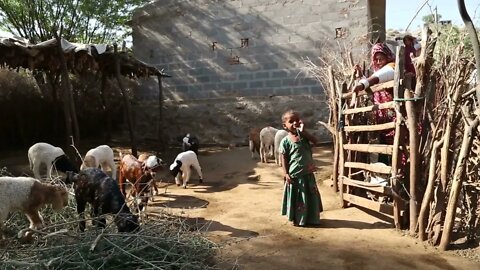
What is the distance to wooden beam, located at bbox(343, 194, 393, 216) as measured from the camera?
497 centimetres

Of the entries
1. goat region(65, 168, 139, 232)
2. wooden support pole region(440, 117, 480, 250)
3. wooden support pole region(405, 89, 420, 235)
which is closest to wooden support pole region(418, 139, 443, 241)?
wooden support pole region(405, 89, 420, 235)

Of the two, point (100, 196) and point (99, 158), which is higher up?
point (99, 158)

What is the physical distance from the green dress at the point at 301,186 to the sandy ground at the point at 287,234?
0.52 ft

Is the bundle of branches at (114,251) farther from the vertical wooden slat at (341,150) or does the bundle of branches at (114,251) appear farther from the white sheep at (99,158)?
the white sheep at (99,158)

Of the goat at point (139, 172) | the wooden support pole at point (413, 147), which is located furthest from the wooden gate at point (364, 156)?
the goat at point (139, 172)

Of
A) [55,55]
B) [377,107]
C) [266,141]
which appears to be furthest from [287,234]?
[55,55]

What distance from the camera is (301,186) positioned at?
512cm

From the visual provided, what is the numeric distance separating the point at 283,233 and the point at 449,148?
195cm

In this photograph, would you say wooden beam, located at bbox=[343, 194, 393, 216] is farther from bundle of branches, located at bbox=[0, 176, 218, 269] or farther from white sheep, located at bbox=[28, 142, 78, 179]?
white sheep, located at bbox=[28, 142, 78, 179]

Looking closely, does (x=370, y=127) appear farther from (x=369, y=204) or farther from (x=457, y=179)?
(x=457, y=179)

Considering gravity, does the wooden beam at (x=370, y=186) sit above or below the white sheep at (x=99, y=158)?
below

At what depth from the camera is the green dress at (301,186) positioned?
5.07 m

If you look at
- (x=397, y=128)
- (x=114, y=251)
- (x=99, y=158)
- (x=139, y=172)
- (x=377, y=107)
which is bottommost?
(x=114, y=251)

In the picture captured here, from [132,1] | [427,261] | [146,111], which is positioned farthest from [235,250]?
[132,1]
